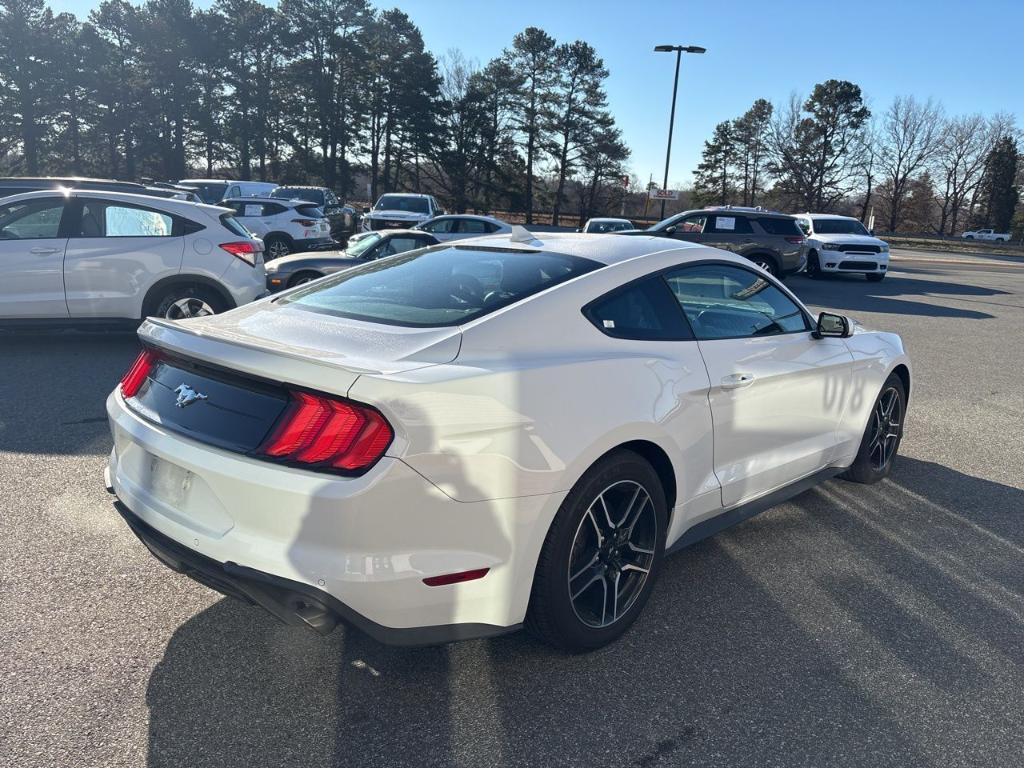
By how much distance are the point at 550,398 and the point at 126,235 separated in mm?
6905

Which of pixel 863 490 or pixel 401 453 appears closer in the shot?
pixel 401 453

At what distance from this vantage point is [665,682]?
9.12 feet

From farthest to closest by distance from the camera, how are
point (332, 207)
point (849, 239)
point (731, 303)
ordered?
point (332, 207)
point (849, 239)
point (731, 303)

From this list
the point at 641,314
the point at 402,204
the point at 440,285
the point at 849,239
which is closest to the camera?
the point at 641,314

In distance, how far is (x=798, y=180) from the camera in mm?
68188

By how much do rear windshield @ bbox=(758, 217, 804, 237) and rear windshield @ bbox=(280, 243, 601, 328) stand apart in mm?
15637

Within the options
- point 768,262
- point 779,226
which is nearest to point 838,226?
point 779,226

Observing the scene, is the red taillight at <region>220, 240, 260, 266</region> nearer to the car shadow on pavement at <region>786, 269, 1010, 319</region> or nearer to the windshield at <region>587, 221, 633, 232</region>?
the car shadow on pavement at <region>786, 269, 1010, 319</region>

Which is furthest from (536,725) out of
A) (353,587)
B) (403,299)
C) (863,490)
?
(863,490)

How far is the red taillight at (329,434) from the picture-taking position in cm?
229

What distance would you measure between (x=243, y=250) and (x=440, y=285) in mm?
5740

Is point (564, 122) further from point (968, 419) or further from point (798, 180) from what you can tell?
point (968, 419)

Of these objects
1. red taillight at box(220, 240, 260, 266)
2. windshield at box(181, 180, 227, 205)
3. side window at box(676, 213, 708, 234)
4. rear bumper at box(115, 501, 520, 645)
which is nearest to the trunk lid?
rear bumper at box(115, 501, 520, 645)

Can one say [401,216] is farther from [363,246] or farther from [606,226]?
[363,246]
